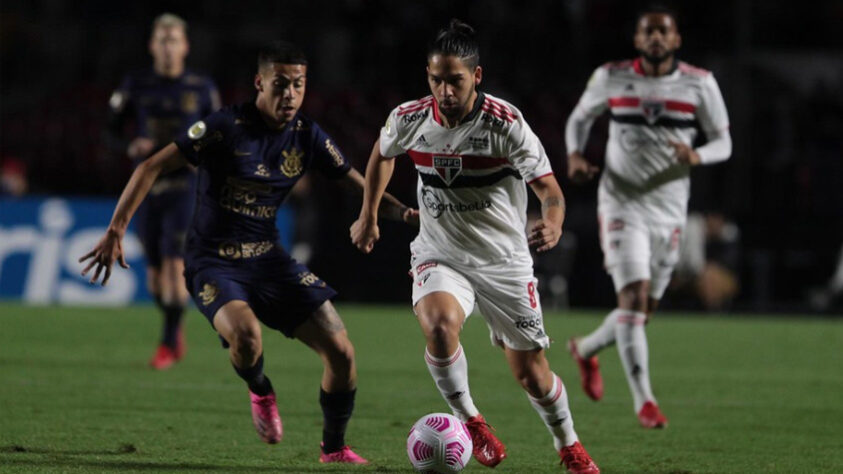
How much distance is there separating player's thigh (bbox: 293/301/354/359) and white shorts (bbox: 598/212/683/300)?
2409mm

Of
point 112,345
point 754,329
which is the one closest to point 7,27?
point 112,345

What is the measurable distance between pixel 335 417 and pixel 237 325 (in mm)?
610

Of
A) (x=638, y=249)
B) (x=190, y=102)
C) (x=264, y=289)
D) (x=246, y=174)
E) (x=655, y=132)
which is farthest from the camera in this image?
(x=190, y=102)

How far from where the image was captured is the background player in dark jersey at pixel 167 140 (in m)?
9.99

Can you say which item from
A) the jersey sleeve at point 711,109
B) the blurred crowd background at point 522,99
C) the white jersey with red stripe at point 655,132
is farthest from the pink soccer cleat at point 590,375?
the blurred crowd background at point 522,99

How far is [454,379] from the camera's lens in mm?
5727

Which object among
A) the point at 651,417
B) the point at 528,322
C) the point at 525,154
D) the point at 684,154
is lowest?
the point at 651,417

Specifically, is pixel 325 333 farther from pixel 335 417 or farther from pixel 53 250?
pixel 53 250

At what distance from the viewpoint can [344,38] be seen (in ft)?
69.6

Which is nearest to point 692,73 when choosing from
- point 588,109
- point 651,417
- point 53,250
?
point 588,109

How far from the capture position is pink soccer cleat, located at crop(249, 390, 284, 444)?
6.02m

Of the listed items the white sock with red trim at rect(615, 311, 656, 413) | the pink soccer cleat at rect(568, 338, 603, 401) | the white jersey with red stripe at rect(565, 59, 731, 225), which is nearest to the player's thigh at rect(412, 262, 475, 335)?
the white sock with red trim at rect(615, 311, 656, 413)

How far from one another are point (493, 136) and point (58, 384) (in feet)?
→ 13.9

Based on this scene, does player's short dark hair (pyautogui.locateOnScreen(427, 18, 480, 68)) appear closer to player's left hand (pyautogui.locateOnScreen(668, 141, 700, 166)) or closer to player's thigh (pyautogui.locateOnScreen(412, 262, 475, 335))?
player's thigh (pyautogui.locateOnScreen(412, 262, 475, 335))
